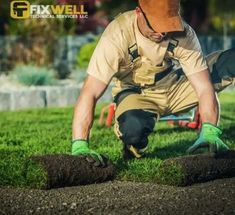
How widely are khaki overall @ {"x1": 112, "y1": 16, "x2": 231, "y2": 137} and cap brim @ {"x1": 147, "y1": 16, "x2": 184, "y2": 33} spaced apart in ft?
0.56

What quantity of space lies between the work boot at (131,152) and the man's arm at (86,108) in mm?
748

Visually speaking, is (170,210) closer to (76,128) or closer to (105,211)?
(105,211)

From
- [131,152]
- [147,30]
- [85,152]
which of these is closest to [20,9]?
[131,152]

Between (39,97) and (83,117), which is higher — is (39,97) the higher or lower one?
the lower one

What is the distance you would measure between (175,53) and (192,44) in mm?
136

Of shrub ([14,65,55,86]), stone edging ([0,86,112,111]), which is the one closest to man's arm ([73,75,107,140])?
stone edging ([0,86,112,111])

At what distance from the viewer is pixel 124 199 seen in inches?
190

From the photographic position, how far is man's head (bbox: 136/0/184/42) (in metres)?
5.80

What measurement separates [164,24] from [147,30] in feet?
0.41

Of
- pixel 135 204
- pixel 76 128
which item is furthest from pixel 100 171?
pixel 135 204

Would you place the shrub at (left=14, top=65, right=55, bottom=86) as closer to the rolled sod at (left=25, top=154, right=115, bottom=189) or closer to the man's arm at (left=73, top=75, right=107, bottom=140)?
the man's arm at (left=73, top=75, right=107, bottom=140)

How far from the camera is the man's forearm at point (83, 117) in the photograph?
5.40m

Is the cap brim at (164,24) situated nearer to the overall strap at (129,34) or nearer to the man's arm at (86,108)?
the overall strap at (129,34)

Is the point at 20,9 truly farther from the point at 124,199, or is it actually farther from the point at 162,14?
the point at 124,199
